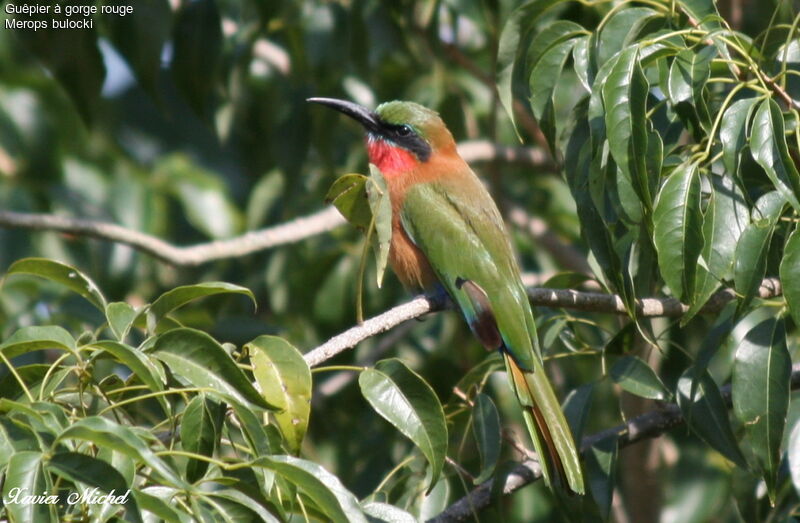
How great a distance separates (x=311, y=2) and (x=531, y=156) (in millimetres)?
1314

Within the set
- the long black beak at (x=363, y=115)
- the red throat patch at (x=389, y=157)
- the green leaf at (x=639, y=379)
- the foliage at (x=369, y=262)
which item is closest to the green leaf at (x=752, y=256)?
the foliage at (x=369, y=262)

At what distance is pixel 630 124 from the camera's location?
2436 mm

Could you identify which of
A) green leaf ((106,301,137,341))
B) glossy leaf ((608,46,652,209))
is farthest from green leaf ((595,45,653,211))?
green leaf ((106,301,137,341))

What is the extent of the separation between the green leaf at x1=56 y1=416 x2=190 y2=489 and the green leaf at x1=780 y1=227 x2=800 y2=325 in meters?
1.30

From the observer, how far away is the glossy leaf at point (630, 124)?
2.42 metres

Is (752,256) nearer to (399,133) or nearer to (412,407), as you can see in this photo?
(412,407)

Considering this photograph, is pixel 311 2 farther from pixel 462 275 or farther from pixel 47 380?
pixel 47 380

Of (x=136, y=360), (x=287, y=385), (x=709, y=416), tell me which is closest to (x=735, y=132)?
(x=709, y=416)

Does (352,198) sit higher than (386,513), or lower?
higher

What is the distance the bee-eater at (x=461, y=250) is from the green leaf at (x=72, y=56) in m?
0.83

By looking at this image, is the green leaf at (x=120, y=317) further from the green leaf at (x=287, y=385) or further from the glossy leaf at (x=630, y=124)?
the glossy leaf at (x=630, y=124)

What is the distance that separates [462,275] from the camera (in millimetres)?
3812

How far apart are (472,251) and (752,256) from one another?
5.12 feet
